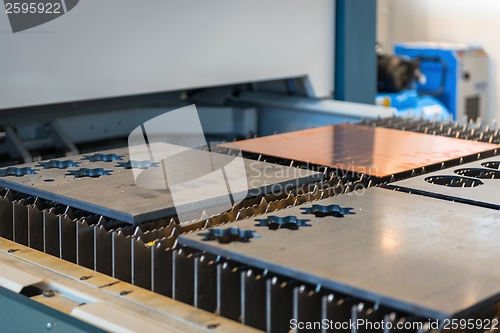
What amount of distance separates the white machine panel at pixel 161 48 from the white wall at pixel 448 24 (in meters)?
3.09

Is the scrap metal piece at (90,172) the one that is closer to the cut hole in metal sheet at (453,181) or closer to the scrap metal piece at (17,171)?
the scrap metal piece at (17,171)

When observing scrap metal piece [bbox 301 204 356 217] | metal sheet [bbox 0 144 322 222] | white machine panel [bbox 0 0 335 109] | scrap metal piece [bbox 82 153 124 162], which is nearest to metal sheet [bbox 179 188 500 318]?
scrap metal piece [bbox 301 204 356 217]

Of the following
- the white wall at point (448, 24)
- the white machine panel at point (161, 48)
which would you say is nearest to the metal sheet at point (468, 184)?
the white machine panel at point (161, 48)

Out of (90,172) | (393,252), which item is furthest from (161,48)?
(393,252)

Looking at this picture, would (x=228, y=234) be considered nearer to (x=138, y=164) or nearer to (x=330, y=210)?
(x=330, y=210)

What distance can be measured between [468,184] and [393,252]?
1.76 feet

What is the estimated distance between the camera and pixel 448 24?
5.24m

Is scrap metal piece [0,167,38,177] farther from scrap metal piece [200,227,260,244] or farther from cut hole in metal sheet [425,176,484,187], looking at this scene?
cut hole in metal sheet [425,176,484,187]

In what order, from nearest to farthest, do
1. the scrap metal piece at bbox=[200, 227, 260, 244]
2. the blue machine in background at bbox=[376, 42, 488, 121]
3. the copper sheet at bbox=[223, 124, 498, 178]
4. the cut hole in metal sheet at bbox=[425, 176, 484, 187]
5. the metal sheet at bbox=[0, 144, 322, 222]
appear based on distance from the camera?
the scrap metal piece at bbox=[200, 227, 260, 244]
the metal sheet at bbox=[0, 144, 322, 222]
the cut hole in metal sheet at bbox=[425, 176, 484, 187]
the copper sheet at bbox=[223, 124, 498, 178]
the blue machine in background at bbox=[376, 42, 488, 121]

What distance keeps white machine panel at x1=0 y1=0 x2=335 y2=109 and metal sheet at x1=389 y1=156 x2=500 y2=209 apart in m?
0.87

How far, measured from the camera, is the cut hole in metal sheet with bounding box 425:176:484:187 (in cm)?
131

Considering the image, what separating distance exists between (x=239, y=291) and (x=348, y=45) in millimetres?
1635

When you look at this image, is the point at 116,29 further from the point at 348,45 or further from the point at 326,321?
the point at 326,321

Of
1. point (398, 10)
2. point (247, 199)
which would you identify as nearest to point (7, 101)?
point (247, 199)
